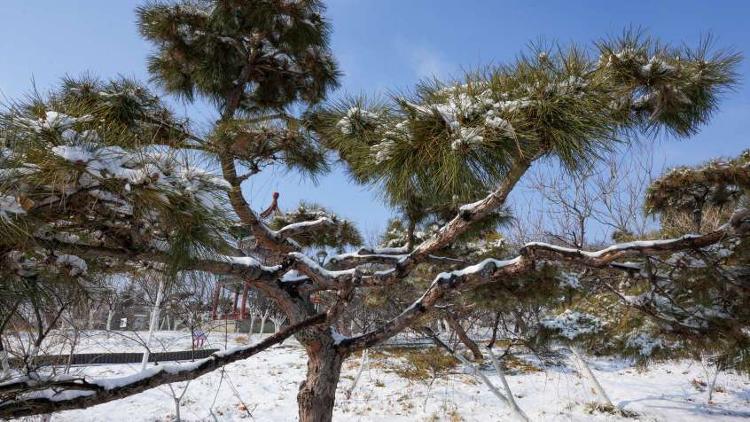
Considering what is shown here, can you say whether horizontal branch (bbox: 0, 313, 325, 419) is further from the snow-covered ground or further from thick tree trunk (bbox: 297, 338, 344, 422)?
the snow-covered ground

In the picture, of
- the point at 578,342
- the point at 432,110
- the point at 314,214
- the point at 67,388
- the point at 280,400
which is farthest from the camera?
the point at 280,400

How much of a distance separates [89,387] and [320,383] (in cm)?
142

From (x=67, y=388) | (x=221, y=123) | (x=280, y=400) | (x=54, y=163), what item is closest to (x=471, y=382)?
(x=280, y=400)

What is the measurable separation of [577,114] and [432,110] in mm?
531

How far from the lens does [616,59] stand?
5.79ft

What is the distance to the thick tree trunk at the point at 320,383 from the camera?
2520mm

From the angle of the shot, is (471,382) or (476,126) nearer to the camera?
(476,126)

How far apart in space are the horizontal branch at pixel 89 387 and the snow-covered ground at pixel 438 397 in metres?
3.78

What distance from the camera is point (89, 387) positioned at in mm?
1373

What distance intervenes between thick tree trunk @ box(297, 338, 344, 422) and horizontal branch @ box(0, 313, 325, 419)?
62 cm

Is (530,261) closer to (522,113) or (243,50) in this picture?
(522,113)

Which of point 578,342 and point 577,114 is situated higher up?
point 577,114

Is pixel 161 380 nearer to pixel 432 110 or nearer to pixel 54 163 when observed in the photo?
pixel 54 163

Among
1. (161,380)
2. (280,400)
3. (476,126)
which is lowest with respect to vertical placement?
(280,400)
